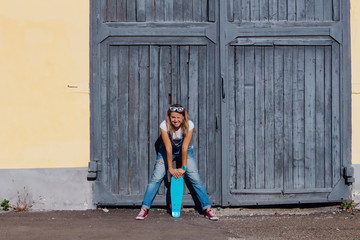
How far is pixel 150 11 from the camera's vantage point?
6.32 metres

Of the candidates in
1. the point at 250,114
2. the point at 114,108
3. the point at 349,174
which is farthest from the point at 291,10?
the point at 114,108

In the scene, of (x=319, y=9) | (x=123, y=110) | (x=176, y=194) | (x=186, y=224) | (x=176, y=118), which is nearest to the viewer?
(x=186, y=224)

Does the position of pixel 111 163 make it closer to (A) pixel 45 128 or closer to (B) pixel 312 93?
(A) pixel 45 128

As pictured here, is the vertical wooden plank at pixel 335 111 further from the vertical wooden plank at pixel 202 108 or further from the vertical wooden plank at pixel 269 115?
the vertical wooden plank at pixel 202 108

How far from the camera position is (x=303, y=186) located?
20.9 feet

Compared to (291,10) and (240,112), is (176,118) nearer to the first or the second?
(240,112)

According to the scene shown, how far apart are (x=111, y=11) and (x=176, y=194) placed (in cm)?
244

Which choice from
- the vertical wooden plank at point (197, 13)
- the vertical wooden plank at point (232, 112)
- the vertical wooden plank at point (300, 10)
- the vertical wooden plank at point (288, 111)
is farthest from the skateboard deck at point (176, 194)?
the vertical wooden plank at point (300, 10)

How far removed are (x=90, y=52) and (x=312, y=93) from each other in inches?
113

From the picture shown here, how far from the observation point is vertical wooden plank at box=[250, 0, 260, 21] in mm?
6336

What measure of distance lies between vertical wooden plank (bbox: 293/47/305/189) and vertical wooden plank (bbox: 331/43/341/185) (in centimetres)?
39

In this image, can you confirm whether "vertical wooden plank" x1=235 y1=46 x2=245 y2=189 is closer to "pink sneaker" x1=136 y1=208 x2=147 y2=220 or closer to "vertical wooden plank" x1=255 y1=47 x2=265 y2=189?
"vertical wooden plank" x1=255 y1=47 x2=265 y2=189

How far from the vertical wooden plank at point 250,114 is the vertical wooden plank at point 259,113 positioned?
0.04 m

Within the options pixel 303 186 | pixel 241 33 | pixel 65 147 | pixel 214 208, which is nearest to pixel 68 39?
pixel 65 147
